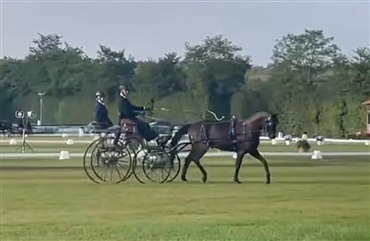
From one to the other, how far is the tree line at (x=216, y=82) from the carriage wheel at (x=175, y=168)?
29549mm

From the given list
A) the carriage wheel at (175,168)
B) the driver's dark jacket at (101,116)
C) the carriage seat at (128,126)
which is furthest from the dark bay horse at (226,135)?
the driver's dark jacket at (101,116)

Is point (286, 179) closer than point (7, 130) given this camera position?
Yes

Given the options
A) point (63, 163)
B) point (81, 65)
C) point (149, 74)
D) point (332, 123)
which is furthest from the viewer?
point (81, 65)

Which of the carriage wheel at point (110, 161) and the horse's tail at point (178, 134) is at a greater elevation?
the horse's tail at point (178, 134)

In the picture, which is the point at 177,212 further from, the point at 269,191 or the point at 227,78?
the point at 227,78

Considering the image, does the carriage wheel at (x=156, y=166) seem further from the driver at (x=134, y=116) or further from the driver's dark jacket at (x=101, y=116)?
the driver's dark jacket at (x=101, y=116)

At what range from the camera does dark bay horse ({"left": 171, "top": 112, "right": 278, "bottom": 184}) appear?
21.3 m

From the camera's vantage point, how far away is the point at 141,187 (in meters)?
19.4

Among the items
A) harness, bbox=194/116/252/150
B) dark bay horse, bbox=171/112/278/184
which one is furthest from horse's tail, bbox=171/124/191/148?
harness, bbox=194/116/252/150

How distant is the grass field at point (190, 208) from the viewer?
11320 millimetres

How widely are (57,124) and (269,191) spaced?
52.0 meters

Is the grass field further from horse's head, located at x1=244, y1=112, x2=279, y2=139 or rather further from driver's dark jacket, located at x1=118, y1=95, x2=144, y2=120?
driver's dark jacket, located at x1=118, y1=95, x2=144, y2=120

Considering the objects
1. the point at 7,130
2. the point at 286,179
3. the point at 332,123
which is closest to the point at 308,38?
the point at 332,123

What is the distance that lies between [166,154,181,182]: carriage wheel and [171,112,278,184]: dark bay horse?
244 mm
